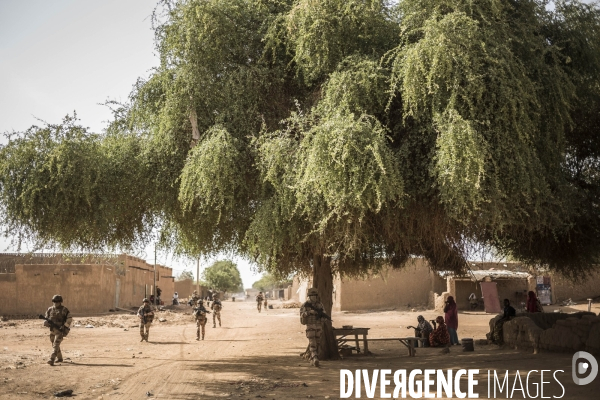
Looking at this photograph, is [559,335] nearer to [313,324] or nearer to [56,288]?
[313,324]

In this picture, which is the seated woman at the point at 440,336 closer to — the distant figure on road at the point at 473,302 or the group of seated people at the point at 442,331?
the group of seated people at the point at 442,331

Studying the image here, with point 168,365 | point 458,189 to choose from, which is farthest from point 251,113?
point 168,365

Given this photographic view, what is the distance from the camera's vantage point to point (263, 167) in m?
12.6

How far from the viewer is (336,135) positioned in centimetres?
1094

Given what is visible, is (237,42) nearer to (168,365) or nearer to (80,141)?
(80,141)

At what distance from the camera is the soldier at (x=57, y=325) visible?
46.6ft

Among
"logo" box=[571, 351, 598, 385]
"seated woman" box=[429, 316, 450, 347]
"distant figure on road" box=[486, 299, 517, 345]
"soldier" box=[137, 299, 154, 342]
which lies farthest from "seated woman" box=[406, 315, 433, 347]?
"soldier" box=[137, 299, 154, 342]

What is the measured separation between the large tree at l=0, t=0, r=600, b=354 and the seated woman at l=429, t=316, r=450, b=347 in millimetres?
3328

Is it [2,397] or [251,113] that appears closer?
[2,397]

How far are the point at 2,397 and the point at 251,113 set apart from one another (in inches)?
294

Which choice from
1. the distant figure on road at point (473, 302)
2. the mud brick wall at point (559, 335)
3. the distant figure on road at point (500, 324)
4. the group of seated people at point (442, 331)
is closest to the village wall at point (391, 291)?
the distant figure on road at point (473, 302)

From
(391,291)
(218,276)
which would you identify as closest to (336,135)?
(391,291)

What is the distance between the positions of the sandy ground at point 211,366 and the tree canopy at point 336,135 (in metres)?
2.71

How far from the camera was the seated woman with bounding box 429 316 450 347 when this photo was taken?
57.0ft
